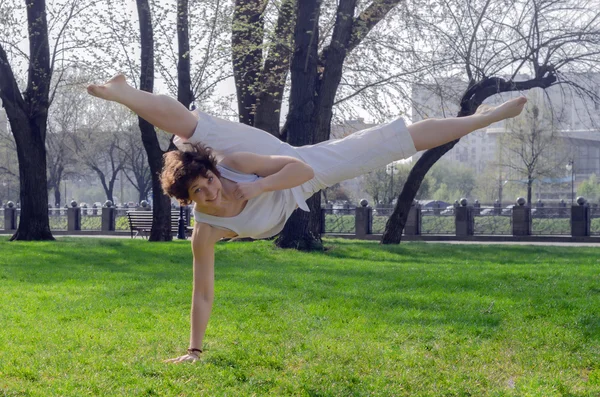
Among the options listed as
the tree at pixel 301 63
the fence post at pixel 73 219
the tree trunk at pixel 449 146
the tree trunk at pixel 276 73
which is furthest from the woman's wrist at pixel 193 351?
the fence post at pixel 73 219

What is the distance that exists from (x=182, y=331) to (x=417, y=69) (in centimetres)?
1398

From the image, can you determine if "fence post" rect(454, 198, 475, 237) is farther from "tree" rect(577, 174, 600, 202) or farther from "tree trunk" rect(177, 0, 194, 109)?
"tree" rect(577, 174, 600, 202)

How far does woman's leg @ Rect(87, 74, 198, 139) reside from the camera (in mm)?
5531

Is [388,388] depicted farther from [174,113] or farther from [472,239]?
[472,239]

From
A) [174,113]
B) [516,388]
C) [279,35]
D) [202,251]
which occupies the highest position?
[279,35]

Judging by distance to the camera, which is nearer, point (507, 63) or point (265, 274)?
point (265, 274)

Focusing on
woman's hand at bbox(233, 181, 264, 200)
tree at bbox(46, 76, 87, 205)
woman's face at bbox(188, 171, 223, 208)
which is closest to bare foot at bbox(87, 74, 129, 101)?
woman's face at bbox(188, 171, 223, 208)

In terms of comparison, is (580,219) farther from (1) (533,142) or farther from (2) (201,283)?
(2) (201,283)

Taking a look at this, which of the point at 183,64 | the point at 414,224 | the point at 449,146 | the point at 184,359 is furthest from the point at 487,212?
the point at 184,359

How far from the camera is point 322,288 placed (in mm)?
10188

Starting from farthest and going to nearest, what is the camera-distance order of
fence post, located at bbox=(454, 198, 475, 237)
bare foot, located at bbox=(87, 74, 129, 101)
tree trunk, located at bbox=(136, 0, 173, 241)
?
fence post, located at bbox=(454, 198, 475, 237), tree trunk, located at bbox=(136, 0, 173, 241), bare foot, located at bbox=(87, 74, 129, 101)

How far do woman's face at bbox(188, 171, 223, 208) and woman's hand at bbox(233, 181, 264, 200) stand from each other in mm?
184

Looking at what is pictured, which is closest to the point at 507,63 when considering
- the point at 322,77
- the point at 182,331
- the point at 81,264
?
the point at 322,77

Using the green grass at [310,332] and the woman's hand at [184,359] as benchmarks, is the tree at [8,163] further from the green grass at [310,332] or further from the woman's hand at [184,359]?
the woman's hand at [184,359]
